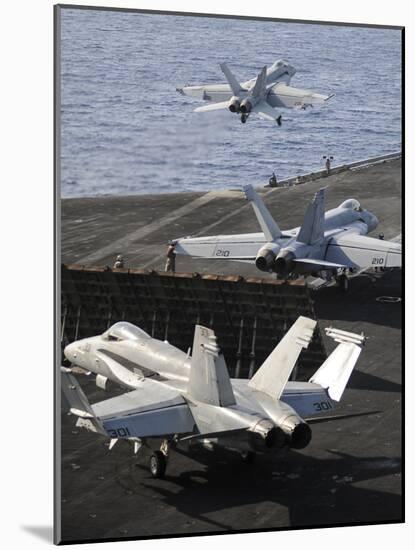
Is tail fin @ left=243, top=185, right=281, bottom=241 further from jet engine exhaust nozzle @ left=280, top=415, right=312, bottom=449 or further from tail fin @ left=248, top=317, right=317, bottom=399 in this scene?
jet engine exhaust nozzle @ left=280, top=415, right=312, bottom=449

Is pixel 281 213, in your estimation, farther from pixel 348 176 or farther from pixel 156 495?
pixel 156 495

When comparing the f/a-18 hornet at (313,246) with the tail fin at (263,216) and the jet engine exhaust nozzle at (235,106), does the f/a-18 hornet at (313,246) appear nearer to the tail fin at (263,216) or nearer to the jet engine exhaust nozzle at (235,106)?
the tail fin at (263,216)

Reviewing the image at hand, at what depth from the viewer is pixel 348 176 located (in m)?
45.7

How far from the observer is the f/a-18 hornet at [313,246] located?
48.7m

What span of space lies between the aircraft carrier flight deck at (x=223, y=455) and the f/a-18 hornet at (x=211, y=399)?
897 millimetres

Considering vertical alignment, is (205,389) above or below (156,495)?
above

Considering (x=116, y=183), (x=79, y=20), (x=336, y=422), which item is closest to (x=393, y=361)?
(x=336, y=422)

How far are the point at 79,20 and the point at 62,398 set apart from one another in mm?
9072

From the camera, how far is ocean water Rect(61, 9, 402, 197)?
39812 mm

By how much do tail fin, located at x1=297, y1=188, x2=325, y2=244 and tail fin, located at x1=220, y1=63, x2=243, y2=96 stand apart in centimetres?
578

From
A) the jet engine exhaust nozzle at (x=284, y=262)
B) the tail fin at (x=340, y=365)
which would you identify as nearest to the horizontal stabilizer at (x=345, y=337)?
the tail fin at (x=340, y=365)

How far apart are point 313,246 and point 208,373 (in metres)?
10.6

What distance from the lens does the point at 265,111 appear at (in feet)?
144

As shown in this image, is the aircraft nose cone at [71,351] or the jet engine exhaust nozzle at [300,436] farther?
the aircraft nose cone at [71,351]
